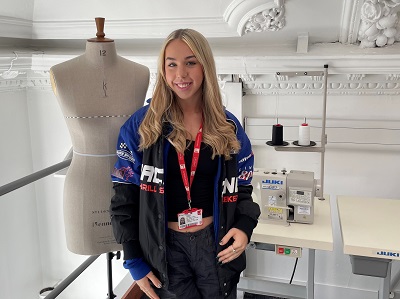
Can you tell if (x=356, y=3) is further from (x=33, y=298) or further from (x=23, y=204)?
(x=33, y=298)

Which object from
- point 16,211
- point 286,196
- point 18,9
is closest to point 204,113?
point 286,196

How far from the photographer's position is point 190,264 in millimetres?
1358

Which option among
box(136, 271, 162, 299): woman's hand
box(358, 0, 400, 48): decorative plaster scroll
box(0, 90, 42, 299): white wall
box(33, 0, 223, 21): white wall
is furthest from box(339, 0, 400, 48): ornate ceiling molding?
box(0, 90, 42, 299): white wall

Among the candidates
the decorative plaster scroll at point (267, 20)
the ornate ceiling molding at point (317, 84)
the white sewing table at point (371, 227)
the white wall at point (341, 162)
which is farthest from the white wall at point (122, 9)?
the white sewing table at point (371, 227)

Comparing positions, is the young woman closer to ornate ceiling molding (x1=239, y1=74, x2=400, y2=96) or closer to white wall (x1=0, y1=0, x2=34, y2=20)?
ornate ceiling molding (x1=239, y1=74, x2=400, y2=96)

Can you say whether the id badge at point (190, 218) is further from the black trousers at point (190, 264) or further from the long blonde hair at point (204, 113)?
the long blonde hair at point (204, 113)

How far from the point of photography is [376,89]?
2.31 metres

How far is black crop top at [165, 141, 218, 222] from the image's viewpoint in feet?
4.32

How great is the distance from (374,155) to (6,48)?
7.71 ft

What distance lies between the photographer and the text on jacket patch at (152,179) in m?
1.27

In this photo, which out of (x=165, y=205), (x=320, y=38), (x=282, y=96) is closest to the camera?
(x=165, y=205)

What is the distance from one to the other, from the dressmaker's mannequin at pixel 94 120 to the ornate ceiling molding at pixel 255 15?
26.4 inches

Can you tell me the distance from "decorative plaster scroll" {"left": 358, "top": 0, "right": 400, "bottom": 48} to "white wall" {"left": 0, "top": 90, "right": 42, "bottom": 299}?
246cm

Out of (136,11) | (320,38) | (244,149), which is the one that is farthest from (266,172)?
(136,11)
